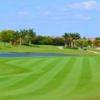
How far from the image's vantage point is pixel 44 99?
1340 cm

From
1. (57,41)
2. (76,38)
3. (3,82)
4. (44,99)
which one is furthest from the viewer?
(57,41)

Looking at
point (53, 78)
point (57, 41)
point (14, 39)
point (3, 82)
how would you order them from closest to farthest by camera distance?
point (3, 82) < point (53, 78) < point (14, 39) < point (57, 41)

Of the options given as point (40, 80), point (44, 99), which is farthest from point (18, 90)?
point (40, 80)

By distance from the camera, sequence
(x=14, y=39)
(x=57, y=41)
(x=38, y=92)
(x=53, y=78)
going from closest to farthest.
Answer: (x=38, y=92) < (x=53, y=78) < (x=14, y=39) < (x=57, y=41)

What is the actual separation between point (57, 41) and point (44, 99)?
183 metres

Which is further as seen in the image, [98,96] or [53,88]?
[53,88]

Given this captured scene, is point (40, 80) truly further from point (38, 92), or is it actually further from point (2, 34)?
point (2, 34)

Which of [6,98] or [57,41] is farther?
[57,41]

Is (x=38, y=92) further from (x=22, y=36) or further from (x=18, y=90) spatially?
(x=22, y=36)

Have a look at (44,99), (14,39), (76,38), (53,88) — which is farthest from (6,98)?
(76,38)

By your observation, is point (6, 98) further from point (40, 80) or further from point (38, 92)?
point (40, 80)

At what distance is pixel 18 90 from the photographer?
15266mm

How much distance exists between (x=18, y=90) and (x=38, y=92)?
3.23 feet

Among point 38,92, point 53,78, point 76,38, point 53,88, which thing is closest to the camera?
point 38,92
